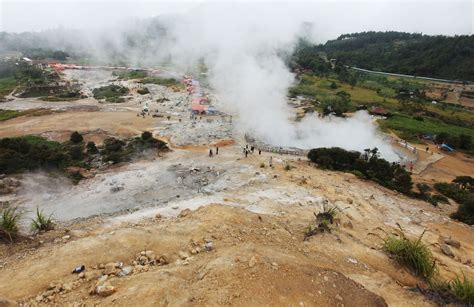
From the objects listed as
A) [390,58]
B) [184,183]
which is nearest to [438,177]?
[184,183]

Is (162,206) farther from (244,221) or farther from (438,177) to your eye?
(438,177)

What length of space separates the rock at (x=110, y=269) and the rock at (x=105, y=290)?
0.82 meters

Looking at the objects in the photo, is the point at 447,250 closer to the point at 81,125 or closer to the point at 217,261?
the point at 217,261

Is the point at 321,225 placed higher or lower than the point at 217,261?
lower

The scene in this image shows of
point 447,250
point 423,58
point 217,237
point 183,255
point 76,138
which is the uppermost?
point 423,58

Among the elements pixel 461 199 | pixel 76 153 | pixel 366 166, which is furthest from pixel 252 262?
pixel 76 153

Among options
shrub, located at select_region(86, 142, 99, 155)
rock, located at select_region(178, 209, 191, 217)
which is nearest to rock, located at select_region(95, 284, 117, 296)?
rock, located at select_region(178, 209, 191, 217)

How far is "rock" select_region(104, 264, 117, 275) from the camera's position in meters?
7.18

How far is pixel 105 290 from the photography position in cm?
623

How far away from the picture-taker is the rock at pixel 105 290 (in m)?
6.21

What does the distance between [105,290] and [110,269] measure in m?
1.11

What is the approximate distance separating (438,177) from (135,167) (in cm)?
2090

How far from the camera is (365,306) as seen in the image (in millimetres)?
6051

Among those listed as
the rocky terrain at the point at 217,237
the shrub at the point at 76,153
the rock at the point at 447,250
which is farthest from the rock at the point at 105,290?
the shrub at the point at 76,153
